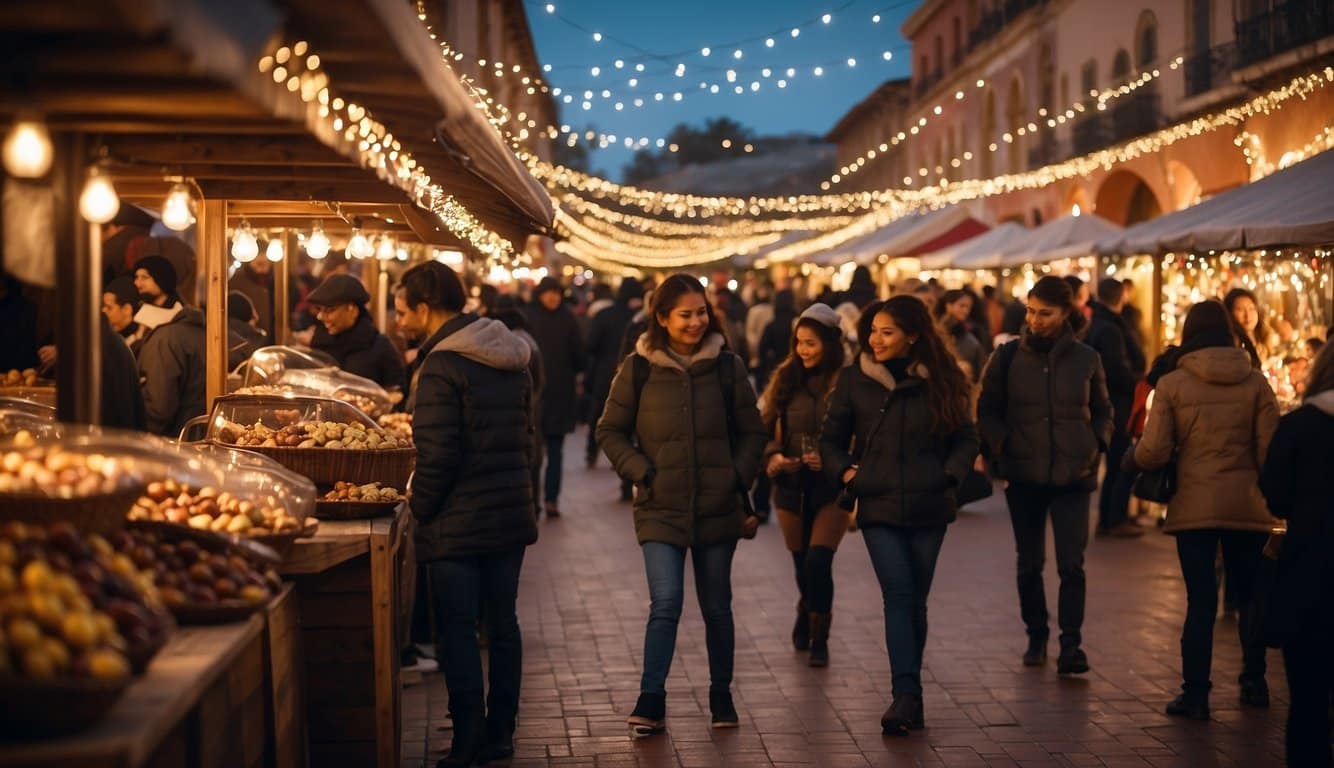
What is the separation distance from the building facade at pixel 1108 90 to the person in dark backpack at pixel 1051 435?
9.71 metres

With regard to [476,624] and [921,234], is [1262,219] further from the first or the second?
[921,234]

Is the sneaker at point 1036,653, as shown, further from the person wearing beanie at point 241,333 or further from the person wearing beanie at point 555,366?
the person wearing beanie at point 555,366

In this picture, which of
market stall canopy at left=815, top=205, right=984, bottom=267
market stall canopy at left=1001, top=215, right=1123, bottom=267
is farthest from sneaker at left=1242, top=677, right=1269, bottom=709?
market stall canopy at left=815, top=205, right=984, bottom=267

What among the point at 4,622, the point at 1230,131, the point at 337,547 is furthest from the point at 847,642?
the point at 1230,131

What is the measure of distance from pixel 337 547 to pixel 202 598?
1.32 m

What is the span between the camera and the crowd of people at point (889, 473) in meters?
6.37

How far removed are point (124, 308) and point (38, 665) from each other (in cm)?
642

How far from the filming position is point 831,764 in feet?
21.8

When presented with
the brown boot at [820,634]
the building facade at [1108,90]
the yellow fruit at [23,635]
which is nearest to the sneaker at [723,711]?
the brown boot at [820,634]

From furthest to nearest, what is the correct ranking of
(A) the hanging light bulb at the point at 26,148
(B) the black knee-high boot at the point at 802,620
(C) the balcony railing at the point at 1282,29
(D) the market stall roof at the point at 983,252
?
(D) the market stall roof at the point at 983,252 < (C) the balcony railing at the point at 1282,29 < (B) the black knee-high boot at the point at 802,620 < (A) the hanging light bulb at the point at 26,148

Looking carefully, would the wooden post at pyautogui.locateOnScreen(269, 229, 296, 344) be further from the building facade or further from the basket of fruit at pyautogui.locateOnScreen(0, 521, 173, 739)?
the building facade

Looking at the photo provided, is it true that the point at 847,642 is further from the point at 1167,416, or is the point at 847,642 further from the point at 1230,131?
the point at 1230,131

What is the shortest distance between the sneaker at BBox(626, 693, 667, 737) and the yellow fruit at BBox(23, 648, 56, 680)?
3.78 metres

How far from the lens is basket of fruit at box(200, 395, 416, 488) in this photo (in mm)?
7066
